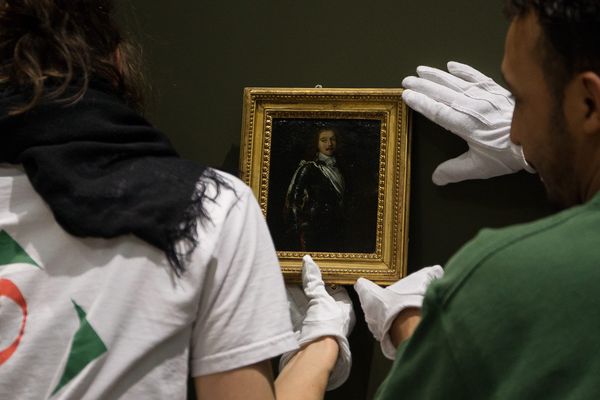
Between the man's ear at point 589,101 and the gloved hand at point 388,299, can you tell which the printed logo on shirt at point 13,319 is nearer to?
the man's ear at point 589,101

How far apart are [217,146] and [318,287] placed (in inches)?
17.1

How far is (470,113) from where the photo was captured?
1.79 meters

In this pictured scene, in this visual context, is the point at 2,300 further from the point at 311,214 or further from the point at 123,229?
the point at 311,214

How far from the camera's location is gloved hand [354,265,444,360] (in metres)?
1.73

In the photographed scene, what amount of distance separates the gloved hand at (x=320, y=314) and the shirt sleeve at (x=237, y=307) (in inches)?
26.2

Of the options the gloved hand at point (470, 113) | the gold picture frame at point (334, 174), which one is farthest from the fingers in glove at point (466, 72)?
the gold picture frame at point (334, 174)

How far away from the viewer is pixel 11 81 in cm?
111

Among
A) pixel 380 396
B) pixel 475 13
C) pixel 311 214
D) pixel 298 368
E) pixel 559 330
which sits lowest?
pixel 298 368

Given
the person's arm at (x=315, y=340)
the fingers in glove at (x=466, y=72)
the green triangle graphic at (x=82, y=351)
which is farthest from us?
the fingers in glove at (x=466, y=72)

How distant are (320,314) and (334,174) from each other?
309mm

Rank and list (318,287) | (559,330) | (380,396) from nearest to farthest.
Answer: (559,330) < (380,396) < (318,287)

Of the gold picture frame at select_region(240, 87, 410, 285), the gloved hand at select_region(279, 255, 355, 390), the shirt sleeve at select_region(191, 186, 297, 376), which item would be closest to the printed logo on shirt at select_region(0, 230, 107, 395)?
the shirt sleeve at select_region(191, 186, 297, 376)

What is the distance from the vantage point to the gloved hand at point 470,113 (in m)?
1.78

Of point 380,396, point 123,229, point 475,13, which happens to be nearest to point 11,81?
point 123,229
